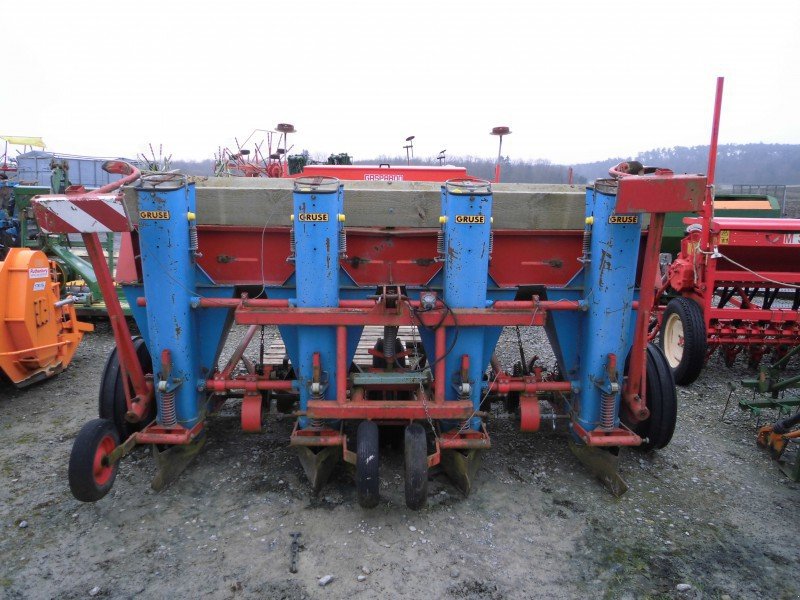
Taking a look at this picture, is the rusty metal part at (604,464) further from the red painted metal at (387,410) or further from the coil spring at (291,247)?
the coil spring at (291,247)

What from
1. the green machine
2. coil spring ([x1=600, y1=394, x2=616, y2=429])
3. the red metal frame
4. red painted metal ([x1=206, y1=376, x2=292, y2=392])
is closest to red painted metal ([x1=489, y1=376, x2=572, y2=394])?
coil spring ([x1=600, y1=394, x2=616, y2=429])

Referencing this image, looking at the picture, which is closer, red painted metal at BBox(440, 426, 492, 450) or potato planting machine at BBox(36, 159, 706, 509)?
potato planting machine at BBox(36, 159, 706, 509)

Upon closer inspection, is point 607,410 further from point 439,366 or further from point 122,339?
point 122,339

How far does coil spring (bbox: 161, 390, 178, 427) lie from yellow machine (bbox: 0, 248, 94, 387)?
2.46m

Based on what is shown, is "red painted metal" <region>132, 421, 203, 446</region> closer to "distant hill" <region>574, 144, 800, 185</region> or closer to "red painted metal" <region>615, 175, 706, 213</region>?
"red painted metal" <region>615, 175, 706, 213</region>

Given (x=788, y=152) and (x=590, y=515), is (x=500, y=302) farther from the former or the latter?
(x=788, y=152)

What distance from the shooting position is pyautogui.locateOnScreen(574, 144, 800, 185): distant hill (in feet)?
208

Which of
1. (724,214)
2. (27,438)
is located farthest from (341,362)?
(724,214)

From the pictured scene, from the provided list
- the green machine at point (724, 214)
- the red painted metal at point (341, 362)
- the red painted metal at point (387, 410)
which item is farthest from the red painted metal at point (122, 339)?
the green machine at point (724, 214)

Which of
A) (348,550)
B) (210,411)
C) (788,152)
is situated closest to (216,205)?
(210,411)

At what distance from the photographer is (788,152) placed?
8488 centimetres

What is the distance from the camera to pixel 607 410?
3.66 m

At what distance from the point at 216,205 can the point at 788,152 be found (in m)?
104

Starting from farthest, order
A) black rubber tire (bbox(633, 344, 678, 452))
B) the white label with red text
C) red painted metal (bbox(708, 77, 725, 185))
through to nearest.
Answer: the white label with red text
red painted metal (bbox(708, 77, 725, 185))
black rubber tire (bbox(633, 344, 678, 452))
